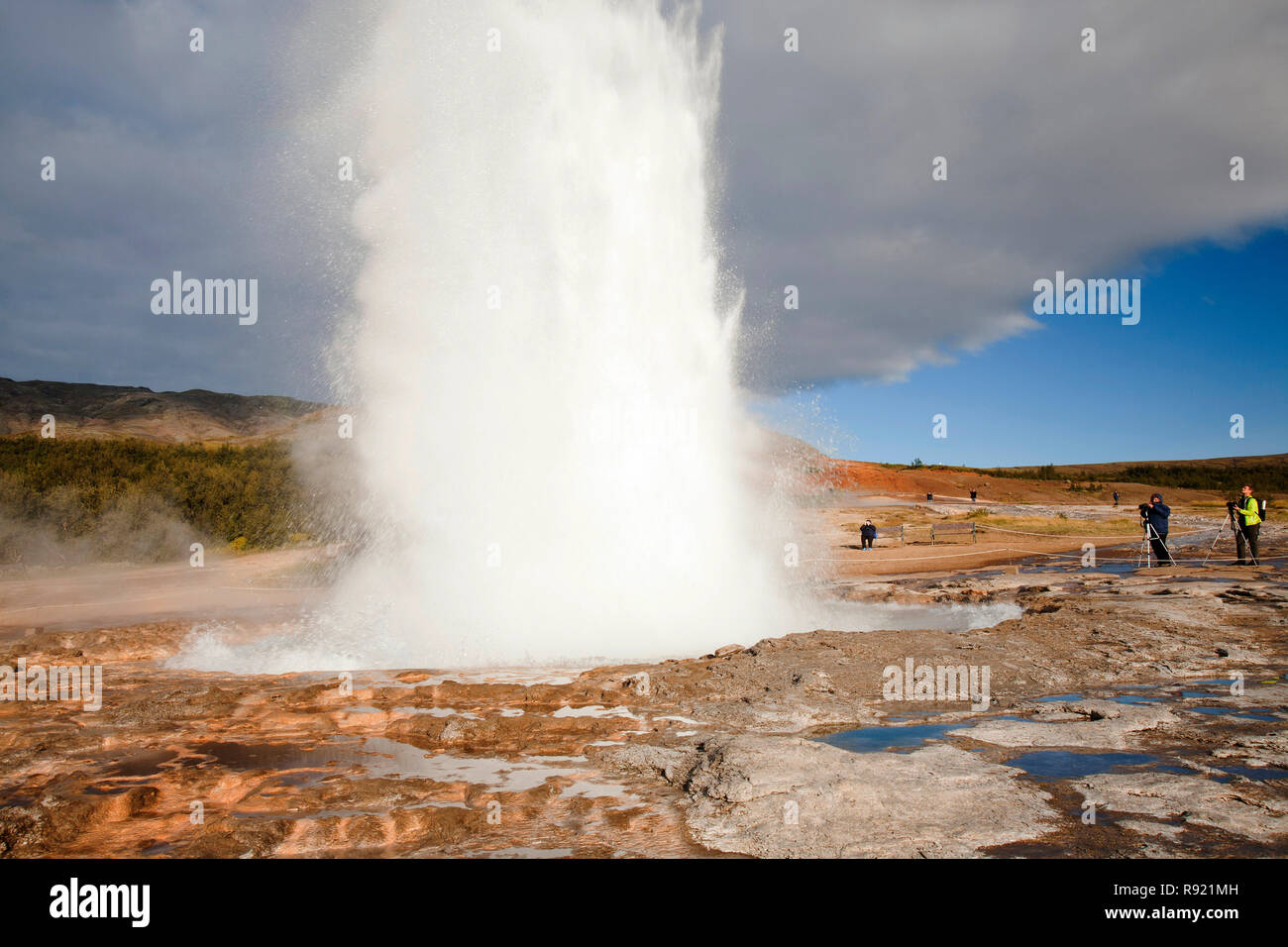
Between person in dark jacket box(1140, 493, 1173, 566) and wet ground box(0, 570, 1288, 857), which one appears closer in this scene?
wet ground box(0, 570, 1288, 857)

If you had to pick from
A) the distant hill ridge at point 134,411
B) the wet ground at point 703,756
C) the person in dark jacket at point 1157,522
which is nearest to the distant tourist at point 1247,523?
the person in dark jacket at point 1157,522

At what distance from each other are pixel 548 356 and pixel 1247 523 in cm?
1517

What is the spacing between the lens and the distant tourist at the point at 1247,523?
51.9 ft

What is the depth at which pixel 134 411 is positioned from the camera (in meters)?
118

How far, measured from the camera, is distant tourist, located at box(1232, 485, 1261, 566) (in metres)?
15.8

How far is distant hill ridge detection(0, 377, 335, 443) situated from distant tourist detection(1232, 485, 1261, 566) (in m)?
104

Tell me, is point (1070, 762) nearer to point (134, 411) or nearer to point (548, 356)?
point (548, 356)

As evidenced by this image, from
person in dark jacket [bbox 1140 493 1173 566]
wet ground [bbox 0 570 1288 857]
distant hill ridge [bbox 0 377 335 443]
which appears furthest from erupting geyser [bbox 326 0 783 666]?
distant hill ridge [bbox 0 377 335 443]

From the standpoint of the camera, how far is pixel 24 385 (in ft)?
408

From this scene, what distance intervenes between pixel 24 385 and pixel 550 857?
6258 inches

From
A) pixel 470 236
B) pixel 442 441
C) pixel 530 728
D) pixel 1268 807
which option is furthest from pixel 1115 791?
pixel 470 236

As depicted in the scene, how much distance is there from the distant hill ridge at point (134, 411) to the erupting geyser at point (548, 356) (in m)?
96.7

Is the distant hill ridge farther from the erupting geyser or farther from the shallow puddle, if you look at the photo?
the shallow puddle

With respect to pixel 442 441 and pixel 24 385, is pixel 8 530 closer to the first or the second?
pixel 442 441
